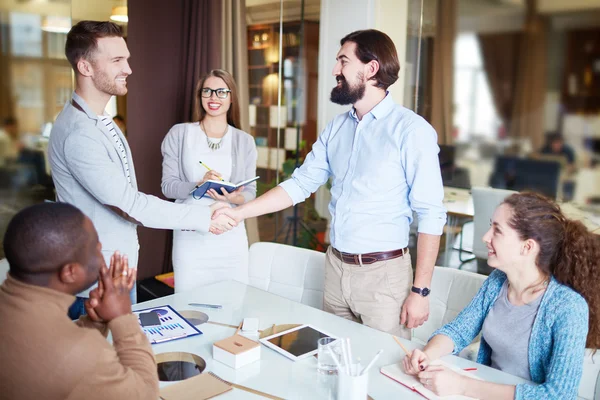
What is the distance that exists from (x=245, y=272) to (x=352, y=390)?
1.70 m

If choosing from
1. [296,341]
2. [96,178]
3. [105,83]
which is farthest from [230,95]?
[296,341]

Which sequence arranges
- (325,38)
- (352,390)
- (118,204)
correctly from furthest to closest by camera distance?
(325,38) < (118,204) < (352,390)

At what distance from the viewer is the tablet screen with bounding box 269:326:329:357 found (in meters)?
1.69

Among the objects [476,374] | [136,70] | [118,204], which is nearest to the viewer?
[476,374]

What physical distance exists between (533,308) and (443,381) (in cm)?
45

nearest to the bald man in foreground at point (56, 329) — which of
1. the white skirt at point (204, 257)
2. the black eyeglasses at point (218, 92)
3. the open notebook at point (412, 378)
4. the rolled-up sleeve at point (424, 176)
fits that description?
the open notebook at point (412, 378)

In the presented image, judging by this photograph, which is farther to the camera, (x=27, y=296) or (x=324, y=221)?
(x=324, y=221)

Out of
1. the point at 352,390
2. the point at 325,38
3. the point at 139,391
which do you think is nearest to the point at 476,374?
the point at 352,390

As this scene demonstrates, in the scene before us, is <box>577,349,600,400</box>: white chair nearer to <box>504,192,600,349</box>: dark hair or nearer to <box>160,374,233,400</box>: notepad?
<box>504,192,600,349</box>: dark hair

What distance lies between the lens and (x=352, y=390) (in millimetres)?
1332

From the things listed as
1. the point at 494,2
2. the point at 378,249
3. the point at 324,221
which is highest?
the point at 494,2

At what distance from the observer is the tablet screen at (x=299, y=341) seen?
169cm

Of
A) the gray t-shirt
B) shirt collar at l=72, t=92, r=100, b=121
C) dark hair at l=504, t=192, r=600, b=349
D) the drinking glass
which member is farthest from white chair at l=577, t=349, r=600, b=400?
shirt collar at l=72, t=92, r=100, b=121

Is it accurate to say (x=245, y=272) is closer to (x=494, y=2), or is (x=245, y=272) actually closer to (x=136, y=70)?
(x=136, y=70)
